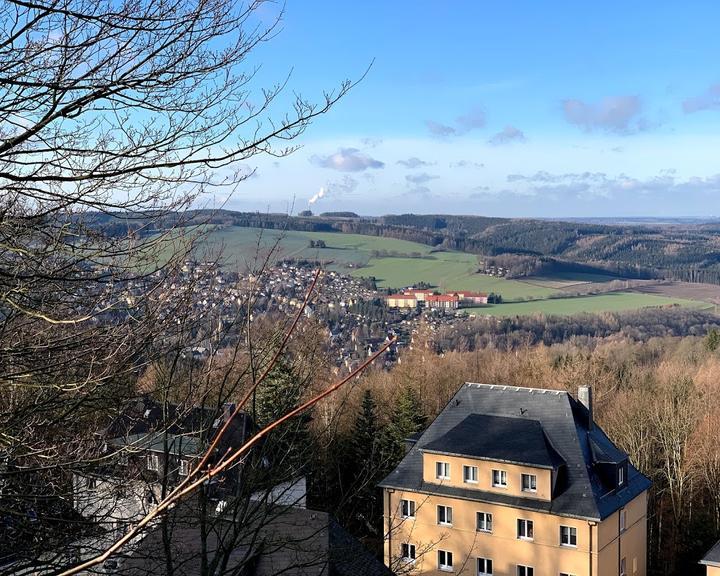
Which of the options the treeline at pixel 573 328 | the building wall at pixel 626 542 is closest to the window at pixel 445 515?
the building wall at pixel 626 542

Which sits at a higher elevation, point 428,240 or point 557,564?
point 428,240

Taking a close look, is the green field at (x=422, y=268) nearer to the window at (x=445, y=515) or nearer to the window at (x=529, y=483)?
the window at (x=445, y=515)

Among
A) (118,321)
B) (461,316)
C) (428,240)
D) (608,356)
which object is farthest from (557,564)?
(428,240)

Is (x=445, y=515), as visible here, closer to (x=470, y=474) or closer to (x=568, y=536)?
(x=470, y=474)

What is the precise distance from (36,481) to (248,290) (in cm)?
230

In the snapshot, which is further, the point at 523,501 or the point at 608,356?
the point at 608,356

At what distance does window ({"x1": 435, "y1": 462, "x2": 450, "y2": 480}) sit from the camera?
20.6 meters

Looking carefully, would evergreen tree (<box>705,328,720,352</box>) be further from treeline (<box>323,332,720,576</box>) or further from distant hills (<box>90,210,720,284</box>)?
distant hills (<box>90,210,720,284</box>)

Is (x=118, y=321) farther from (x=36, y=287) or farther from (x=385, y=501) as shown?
(x=385, y=501)

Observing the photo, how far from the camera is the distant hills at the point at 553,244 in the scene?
92.9 meters

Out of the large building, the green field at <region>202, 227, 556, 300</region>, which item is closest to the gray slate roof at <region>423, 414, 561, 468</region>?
the large building

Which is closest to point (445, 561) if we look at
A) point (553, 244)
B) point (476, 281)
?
point (476, 281)

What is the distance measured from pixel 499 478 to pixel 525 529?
4.53 ft

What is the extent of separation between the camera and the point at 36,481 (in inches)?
235
